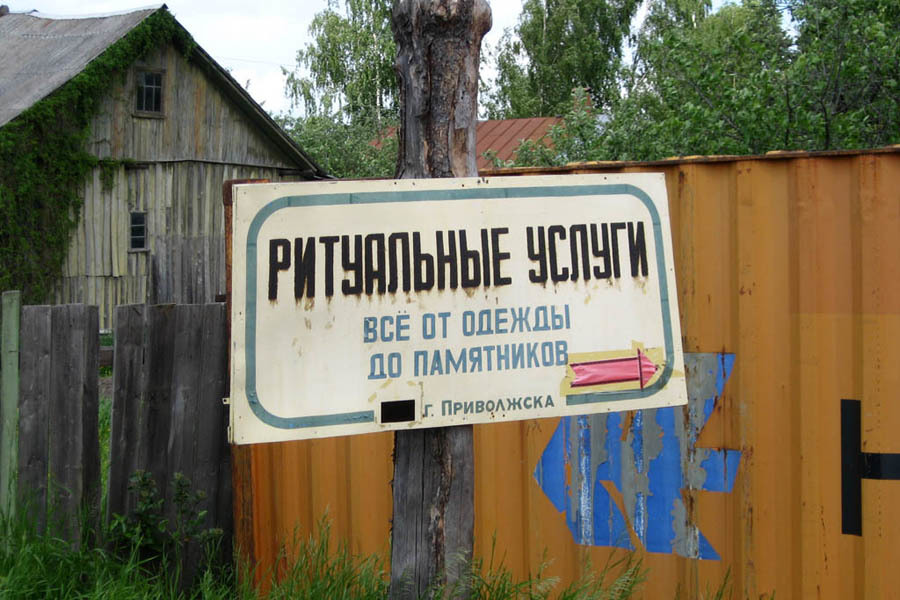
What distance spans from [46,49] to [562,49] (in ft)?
75.4

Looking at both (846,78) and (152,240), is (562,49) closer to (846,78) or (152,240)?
(152,240)

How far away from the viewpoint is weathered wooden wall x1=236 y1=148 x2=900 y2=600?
339cm

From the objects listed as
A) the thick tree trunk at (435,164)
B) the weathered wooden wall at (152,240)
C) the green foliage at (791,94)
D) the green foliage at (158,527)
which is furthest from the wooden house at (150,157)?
the thick tree trunk at (435,164)

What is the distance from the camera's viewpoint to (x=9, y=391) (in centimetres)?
385

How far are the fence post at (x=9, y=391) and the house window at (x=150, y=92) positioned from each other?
49.5 ft

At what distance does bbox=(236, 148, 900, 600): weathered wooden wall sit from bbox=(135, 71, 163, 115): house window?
1605 cm

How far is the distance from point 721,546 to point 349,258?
6.95ft

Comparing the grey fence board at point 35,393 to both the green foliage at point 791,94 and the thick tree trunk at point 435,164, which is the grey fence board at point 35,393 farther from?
the green foliage at point 791,94

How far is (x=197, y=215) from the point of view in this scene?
18.2 metres

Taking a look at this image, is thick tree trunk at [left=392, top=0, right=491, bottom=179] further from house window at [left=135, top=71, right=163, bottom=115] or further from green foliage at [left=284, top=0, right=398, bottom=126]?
green foliage at [left=284, top=0, right=398, bottom=126]

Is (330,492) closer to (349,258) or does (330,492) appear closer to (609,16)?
(349,258)

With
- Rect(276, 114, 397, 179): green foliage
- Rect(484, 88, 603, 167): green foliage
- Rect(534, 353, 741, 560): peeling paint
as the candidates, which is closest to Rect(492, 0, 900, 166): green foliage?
Rect(484, 88, 603, 167): green foliage

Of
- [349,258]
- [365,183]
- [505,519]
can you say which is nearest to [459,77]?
[365,183]

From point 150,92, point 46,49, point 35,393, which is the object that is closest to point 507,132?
point 150,92
